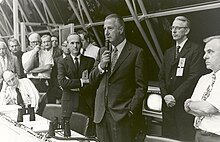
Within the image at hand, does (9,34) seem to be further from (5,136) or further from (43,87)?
(5,136)

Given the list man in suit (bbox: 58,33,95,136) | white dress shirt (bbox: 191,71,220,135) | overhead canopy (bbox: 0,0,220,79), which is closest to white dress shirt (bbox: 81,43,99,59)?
man in suit (bbox: 58,33,95,136)

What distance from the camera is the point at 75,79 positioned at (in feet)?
9.11

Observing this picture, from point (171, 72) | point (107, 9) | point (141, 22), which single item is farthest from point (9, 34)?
point (171, 72)

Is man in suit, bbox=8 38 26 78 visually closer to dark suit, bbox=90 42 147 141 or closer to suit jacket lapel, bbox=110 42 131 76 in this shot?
dark suit, bbox=90 42 147 141

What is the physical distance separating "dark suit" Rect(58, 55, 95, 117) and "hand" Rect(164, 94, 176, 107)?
93 centimetres

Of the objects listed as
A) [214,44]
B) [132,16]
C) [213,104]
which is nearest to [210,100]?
[213,104]

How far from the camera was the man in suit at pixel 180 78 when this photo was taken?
1867 mm

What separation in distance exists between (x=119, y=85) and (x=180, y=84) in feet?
1.19

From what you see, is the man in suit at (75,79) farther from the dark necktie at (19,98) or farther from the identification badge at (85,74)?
the dark necktie at (19,98)

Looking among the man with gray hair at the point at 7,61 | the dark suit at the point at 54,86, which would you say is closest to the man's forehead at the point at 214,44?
the dark suit at the point at 54,86

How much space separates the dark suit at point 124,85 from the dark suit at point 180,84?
0.19 meters

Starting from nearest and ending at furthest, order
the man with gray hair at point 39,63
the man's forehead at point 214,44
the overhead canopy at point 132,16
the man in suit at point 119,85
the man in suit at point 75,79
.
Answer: the man's forehead at point 214,44 < the overhead canopy at point 132,16 < the man in suit at point 119,85 < the man in suit at point 75,79 < the man with gray hair at point 39,63

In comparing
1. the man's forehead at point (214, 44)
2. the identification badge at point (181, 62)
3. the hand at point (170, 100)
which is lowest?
the hand at point (170, 100)

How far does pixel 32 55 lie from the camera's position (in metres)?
3.48
